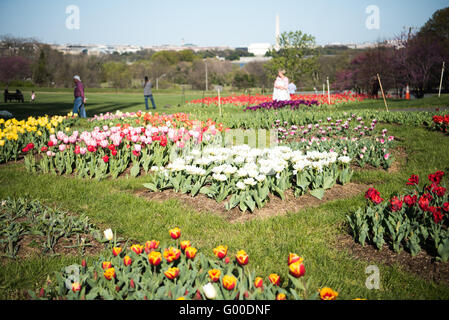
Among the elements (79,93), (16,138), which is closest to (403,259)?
(16,138)

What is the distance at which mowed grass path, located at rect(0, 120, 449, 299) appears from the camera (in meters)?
2.80

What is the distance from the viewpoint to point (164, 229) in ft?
12.6

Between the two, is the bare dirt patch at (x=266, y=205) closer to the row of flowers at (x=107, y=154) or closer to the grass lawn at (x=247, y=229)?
the grass lawn at (x=247, y=229)

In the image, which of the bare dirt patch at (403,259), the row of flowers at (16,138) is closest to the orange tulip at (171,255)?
the bare dirt patch at (403,259)

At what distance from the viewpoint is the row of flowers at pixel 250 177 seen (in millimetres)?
4195

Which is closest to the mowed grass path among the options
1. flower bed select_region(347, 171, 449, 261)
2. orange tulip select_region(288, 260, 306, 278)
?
flower bed select_region(347, 171, 449, 261)

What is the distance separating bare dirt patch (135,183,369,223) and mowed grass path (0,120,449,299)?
0.14 m

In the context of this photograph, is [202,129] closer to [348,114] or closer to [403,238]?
[403,238]

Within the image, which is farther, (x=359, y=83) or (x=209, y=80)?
(x=209, y=80)

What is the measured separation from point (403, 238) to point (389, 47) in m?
27.8

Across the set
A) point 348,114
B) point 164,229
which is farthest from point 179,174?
point 348,114

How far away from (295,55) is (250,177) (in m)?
29.4

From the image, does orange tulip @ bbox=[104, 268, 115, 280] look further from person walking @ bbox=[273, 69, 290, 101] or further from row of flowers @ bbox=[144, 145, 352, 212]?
person walking @ bbox=[273, 69, 290, 101]

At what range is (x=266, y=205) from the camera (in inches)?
172
